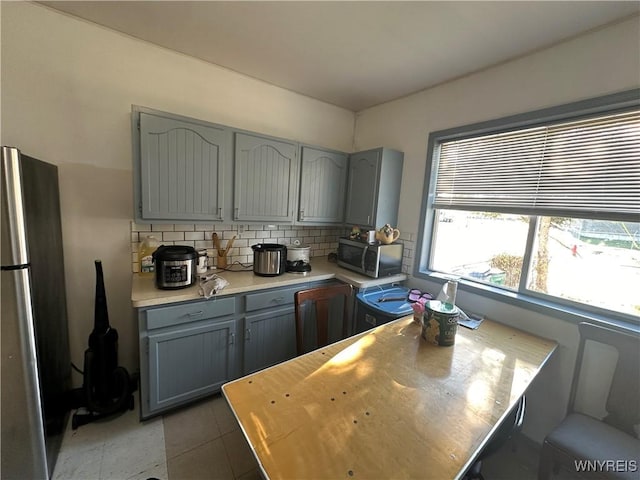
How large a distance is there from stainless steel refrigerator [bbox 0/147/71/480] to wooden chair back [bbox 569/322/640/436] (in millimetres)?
2739

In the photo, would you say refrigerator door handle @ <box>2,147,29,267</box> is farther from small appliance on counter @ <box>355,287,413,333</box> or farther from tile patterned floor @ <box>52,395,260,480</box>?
small appliance on counter @ <box>355,287,413,333</box>

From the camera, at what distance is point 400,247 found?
7.61ft

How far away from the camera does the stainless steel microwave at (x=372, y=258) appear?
→ 213 cm

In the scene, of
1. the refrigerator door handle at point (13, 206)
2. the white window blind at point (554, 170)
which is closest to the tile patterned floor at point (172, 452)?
the refrigerator door handle at point (13, 206)

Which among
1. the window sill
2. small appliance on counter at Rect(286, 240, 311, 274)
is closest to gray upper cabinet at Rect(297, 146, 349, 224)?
small appliance on counter at Rect(286, 240, 311, 274)

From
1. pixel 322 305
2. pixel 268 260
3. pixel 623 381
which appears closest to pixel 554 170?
pixel 623 381

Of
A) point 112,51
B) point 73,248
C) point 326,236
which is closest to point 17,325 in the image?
point 73,248

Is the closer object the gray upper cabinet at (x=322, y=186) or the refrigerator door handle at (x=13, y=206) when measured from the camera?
the refrigerator door handle at (x=13, y=206)

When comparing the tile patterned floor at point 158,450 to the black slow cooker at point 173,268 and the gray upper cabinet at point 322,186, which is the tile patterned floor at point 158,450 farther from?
the gray upper cabinet at point 322,186

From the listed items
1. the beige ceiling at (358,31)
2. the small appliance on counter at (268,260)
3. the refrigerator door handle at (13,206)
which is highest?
the beige ceiling at (358,31)

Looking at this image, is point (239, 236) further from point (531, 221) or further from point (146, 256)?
point (531, 221)

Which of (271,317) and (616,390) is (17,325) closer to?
(271,317)

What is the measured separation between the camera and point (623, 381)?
1.29 meters

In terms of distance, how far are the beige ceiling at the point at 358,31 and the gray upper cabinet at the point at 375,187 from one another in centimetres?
62
